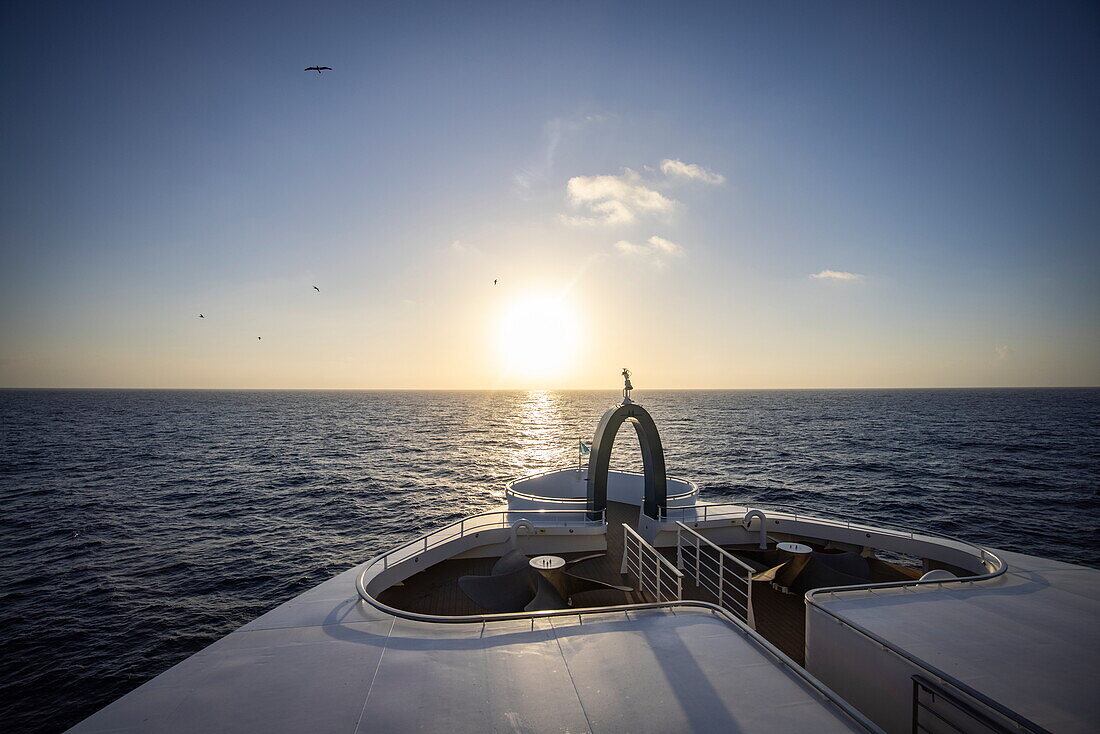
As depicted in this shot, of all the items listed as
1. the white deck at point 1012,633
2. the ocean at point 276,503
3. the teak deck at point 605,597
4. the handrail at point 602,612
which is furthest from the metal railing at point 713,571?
the ocean at point 276,503

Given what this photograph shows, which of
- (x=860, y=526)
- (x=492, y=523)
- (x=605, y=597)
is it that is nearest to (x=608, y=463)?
(x=492, y=523)

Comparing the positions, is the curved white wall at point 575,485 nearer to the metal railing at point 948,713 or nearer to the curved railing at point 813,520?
the curved railing at point 813,520

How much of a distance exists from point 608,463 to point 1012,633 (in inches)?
427

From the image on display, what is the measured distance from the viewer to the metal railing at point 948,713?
4.59m

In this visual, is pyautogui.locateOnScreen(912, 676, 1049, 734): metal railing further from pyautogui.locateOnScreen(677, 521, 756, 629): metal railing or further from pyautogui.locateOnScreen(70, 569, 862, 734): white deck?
pyautogui.locateOnScreen(677, 521, 756, 629): metal railing

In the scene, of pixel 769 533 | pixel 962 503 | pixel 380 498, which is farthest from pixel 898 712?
pixel 962 503

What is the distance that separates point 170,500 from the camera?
120 ft

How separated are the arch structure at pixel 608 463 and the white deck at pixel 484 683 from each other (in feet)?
26.7

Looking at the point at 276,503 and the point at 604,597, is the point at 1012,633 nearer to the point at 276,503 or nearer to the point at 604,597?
the point at 604,597

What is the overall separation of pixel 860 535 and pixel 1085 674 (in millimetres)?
9290

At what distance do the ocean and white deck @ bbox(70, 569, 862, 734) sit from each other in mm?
12284

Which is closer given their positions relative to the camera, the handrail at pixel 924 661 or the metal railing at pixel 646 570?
the handrail at pixel 924 661

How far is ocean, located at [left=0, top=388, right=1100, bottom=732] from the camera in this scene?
58.7 ft

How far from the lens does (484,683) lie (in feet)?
20.9
